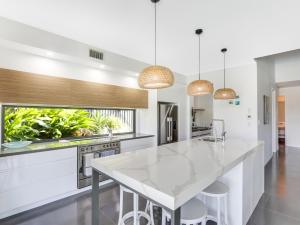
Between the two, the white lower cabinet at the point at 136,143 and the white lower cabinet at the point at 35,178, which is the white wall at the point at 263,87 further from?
the white lower cabinet at the point at 35,178

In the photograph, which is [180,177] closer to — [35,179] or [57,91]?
[35,179]

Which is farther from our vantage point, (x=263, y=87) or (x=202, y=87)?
(x=263, y=87)

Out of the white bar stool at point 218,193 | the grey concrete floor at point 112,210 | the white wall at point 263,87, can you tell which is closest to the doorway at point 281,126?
the white wall at point 263,87

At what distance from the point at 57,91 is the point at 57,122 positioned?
806 millimetres

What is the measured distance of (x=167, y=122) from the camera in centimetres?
485

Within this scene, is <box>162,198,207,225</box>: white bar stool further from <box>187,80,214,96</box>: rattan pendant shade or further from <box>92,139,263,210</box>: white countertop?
<box>187,80,214,96</box>: rattan pendant shade

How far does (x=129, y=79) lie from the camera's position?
4367mm

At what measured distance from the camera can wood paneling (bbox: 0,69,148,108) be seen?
8.09 ft

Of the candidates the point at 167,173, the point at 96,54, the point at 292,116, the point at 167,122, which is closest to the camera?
the point at 167,173

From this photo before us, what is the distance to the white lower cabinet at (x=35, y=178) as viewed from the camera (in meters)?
2.29

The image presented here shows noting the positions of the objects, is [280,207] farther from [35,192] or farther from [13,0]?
[13,0]

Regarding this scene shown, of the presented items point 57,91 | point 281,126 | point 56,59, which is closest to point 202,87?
point 57,91

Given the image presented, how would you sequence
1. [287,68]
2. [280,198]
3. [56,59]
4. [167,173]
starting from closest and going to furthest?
1. [167,173]
2. [280,198]
3. [56,59]
4. [287,68]

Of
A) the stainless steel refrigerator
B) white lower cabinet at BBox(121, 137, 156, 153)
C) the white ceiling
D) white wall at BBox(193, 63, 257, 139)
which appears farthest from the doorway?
white lower cabinet at BBox(121, 137, 156, 153)
